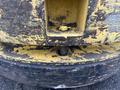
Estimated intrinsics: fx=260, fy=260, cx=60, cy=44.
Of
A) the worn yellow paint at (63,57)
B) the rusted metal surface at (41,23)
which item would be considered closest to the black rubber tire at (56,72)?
the worn yellow paint at (63,57)

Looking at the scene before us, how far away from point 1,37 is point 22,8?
0.82 ft

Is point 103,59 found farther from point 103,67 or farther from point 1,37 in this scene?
point 1,37

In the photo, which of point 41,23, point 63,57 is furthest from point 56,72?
point 41,23

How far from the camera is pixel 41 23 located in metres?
1.27

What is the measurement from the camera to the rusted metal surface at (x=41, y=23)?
1.24m

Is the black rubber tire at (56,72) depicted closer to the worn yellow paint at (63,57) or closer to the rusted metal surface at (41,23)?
the worn yellow paint at (63,57)

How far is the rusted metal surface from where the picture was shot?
124 centimetres

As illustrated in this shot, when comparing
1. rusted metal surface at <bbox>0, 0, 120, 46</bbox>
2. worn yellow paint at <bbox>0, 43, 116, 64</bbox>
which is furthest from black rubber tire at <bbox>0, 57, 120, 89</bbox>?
rusted metal surface at <bbox>0, 0, 120, 46</bbox>

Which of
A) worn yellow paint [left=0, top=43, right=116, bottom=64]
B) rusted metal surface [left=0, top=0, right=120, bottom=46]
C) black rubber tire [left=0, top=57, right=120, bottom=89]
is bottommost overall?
black rubber tire [left=0, top=57, right=120, bottom=89]

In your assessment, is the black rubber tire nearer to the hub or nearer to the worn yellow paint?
the worn yellow paint

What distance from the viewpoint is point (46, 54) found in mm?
1450

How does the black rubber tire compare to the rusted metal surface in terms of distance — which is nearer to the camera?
the rusted metal surface

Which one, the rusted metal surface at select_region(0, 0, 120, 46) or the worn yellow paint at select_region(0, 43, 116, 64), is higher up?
the rusted metal surface at select_region(0, 0, 120, 46)

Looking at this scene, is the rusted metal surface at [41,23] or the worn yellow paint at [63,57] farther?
the worn yellow paint at [63,57]
